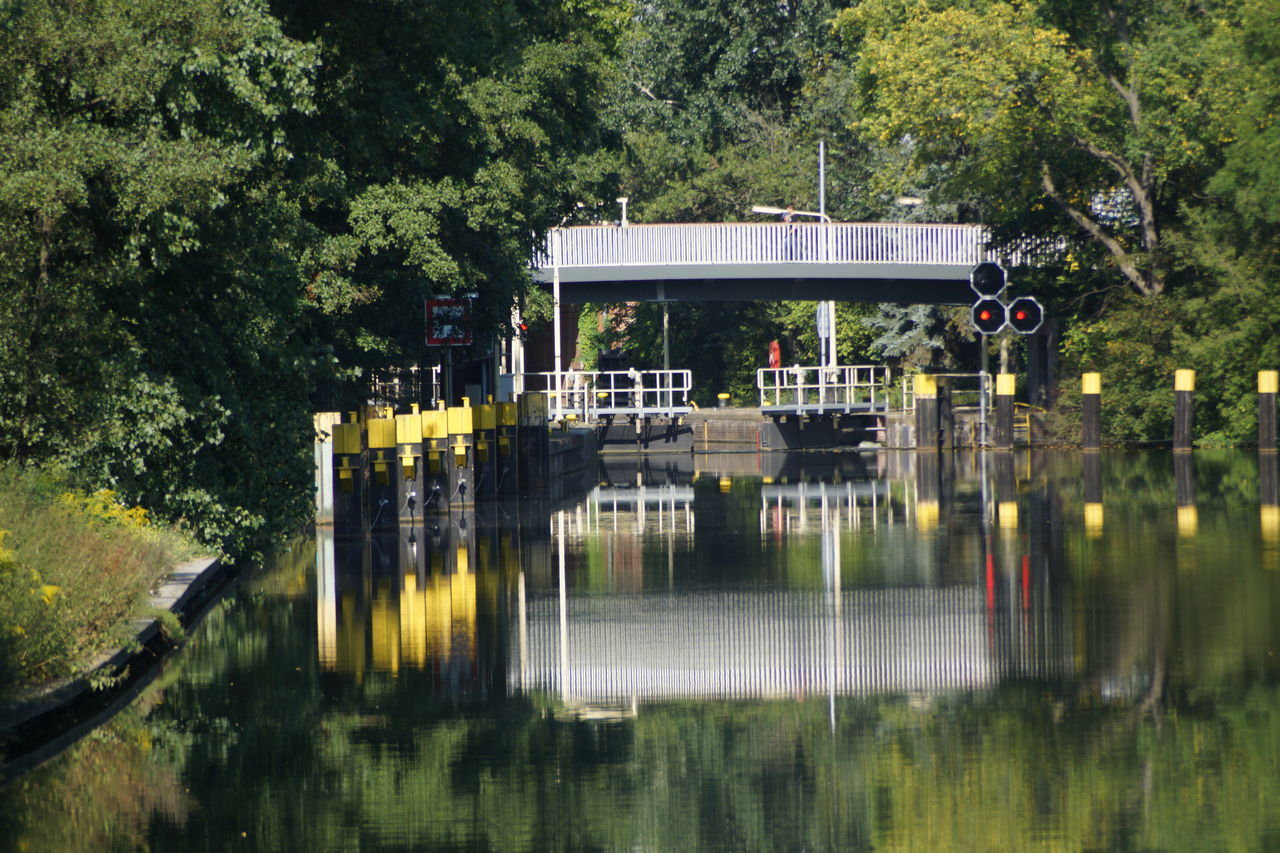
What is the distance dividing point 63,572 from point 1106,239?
37986 millimetres

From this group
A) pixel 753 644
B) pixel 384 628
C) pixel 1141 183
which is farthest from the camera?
pixel 1141 183

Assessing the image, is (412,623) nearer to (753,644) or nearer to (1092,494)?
(753,644)

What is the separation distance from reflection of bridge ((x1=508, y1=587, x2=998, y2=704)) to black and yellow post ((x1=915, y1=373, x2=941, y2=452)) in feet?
105

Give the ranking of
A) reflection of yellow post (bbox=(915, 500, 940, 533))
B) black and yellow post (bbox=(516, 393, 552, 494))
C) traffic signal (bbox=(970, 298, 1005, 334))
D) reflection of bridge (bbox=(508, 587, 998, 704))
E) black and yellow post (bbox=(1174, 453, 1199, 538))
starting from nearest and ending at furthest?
reflection of bridge (bbox=(508, 587, 998, 704))
black and yellow post (bbox=(1174, 453, 1199, 538))
reflection of yellow post (bbox=(915, 500, 940, 533))
black and yellow post (bbox=(516, 393, 552, 494))
traffic signal (bbox=(970, 298, 1005, 334))

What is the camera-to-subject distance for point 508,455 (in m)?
31.9

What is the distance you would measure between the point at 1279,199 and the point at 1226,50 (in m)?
4.66

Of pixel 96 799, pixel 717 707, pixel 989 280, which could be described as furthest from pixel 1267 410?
pixel 96 799

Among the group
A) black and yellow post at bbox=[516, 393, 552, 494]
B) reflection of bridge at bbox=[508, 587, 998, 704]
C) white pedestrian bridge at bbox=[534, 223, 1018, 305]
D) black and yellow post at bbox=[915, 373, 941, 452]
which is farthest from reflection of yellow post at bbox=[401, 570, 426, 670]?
white pedestrian bridge at bbox=[534, 223, 1018, 305]

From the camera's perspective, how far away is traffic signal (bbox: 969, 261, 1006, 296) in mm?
50375

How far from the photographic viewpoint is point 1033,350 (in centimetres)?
5409

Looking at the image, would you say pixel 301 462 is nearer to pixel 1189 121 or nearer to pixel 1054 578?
pixel 1054 578

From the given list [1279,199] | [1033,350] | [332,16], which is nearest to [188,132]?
[332,16]

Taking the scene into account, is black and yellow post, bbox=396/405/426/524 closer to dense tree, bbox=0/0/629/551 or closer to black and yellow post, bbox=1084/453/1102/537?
dense tree, bbox=0/0/629/551

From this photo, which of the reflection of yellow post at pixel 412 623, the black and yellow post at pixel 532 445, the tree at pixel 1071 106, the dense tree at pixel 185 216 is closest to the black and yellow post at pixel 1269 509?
the reflection of yellow post at pixel 412 623
